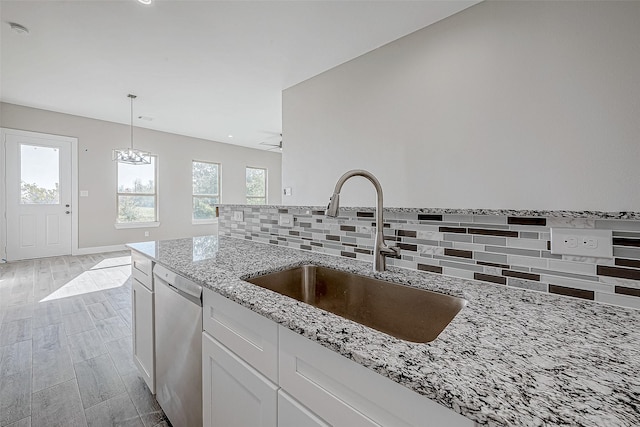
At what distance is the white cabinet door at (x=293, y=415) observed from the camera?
621 mm

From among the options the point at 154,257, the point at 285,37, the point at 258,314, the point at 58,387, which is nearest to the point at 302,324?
the point at 258,314

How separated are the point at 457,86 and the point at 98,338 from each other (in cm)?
367

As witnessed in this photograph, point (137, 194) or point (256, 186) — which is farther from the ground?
point (256, 186)

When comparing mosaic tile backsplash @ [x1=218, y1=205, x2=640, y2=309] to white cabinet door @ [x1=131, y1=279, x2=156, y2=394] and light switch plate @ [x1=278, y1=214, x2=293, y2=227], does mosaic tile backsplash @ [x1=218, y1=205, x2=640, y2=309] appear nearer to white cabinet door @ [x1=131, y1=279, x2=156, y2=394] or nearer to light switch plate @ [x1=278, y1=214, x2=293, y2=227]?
light switch plate @ [x1=278, y1=214, x2=293, y2=227]

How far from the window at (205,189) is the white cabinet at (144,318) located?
5.47 metres

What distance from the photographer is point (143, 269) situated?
1.49m

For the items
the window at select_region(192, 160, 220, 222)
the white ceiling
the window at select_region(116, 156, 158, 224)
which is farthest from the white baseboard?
the white ceiling

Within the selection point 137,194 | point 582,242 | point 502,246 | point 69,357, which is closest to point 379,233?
point 502,246

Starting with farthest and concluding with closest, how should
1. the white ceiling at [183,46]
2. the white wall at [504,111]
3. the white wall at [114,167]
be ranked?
the white wall at [114,167] < the white ceiling at [183,46] < the white wall at [504,111]

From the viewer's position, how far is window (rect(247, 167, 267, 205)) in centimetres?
797

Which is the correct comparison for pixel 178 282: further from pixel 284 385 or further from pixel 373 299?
pixel 373 299

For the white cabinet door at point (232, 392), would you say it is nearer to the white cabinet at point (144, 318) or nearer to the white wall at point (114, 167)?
the white cabinet at point (144, 318)

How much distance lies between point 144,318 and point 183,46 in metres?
2.79

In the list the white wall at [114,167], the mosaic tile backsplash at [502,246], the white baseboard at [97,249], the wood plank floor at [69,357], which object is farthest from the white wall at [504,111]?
the white baseboard at [97,249]
